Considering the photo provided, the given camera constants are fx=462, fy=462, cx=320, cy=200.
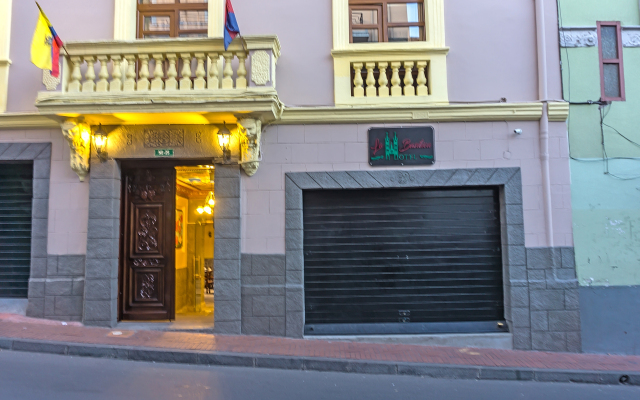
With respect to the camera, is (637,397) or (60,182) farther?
(60,182)

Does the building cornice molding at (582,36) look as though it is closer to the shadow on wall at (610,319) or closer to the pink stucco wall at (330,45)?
the pink stucco wall at (330,45)

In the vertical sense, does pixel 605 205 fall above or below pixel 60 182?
below

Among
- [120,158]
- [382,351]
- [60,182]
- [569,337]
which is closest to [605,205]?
[569,337]

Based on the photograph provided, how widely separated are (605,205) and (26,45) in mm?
11273

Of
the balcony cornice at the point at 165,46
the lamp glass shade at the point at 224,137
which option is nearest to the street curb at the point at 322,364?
the lamp glass shade at the point at 224,137

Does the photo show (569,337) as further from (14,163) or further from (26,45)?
(26,45)

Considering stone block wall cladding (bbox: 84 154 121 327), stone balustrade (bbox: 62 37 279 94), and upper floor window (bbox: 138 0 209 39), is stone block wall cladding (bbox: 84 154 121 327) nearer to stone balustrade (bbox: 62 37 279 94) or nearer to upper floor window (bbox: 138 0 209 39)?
stone balustrade (bbox: 62 37 279 94)

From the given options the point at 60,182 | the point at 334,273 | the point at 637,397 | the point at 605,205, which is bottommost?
the point at 637,397

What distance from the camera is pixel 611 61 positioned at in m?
8.60

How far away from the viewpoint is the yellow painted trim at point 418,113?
27.5 ft

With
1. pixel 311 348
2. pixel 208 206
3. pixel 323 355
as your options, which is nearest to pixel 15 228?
pixel 208 206

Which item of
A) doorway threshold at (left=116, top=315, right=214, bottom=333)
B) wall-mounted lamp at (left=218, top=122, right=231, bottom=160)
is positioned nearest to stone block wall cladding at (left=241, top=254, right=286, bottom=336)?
doorway threshold at (left=116, top=315, right=214, bottom=333)

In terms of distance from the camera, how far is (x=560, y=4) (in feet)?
28.4

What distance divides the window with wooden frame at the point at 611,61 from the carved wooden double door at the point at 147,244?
834cm
